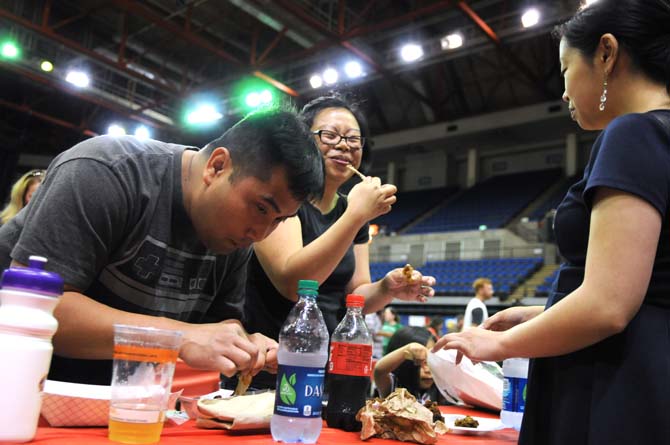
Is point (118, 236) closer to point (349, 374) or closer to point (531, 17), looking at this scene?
point (349, 374)

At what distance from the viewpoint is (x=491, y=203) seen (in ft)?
46.3

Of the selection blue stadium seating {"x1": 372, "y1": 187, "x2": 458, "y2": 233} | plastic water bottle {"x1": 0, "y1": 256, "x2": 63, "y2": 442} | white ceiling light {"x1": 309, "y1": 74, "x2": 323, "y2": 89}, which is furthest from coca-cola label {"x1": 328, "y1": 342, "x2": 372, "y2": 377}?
blue stadium seating {"x1": 372, "y1": 187, "x2": 458, "y2": 233}

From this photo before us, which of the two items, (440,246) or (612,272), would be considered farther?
(440,246)

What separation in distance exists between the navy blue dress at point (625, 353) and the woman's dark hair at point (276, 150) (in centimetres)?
52

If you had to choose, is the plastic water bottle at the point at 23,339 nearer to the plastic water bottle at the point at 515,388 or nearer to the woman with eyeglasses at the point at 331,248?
the woman with eyeglasses at the point at 331,248

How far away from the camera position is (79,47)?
414 inches

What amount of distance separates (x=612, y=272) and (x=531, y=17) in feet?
32.7

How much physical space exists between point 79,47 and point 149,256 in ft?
35.3

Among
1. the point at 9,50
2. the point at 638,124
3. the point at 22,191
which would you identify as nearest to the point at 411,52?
the point at 9,50

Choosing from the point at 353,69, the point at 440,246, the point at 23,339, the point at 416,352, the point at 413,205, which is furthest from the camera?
the point at 413,205

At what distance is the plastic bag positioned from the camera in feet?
5.25

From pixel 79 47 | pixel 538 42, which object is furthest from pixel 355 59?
pixel 79 47

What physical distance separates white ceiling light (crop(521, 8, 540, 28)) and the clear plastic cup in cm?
1024

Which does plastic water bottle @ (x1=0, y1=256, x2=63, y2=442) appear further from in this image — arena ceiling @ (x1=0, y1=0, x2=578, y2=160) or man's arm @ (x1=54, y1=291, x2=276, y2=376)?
arena ceiling @ (x1=0, y1=0, x2=578, y2=160)
